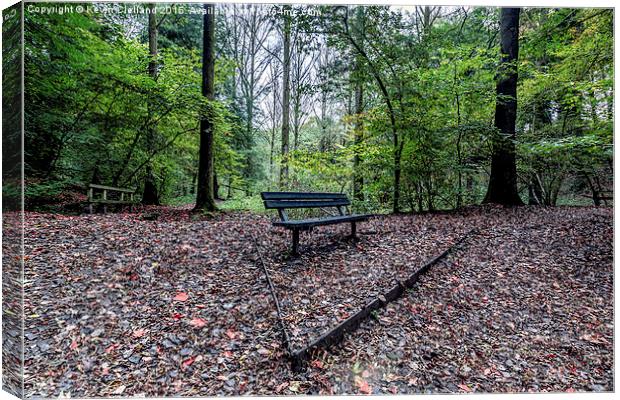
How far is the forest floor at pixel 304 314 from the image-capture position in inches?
82.6

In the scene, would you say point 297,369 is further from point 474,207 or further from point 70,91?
point 474,207

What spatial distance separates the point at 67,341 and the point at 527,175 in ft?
31.0

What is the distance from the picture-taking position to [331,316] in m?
2.65

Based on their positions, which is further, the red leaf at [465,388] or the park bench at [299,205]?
the park bench at [299,205]

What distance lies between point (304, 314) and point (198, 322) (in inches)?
36.9

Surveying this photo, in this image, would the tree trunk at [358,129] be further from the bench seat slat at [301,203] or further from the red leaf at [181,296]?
the red leaf at [181,296]

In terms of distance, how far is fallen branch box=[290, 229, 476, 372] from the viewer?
2137 millimetres

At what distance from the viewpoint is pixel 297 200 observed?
450 cm

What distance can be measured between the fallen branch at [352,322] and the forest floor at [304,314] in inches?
2.6

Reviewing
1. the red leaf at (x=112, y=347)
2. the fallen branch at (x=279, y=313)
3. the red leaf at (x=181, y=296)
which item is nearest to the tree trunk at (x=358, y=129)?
the fallen branch at (x=279, y=313)

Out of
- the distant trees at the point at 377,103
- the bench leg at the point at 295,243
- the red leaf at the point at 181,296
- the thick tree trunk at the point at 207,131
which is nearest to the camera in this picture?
the red leaf at the point at 181,296

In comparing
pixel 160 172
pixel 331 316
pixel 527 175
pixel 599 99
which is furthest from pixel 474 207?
pixel 160 172

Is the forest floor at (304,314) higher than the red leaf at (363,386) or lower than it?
higher

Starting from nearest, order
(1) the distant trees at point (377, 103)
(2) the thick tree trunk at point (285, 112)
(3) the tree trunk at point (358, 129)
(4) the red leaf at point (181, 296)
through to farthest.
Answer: (4) the red leaf at point (181, 296) < (1) the distant trees at point (377, 103) < (3) the tree trunk at point (358, 129) < (2) the thick tree trunk at point (285, 112)
